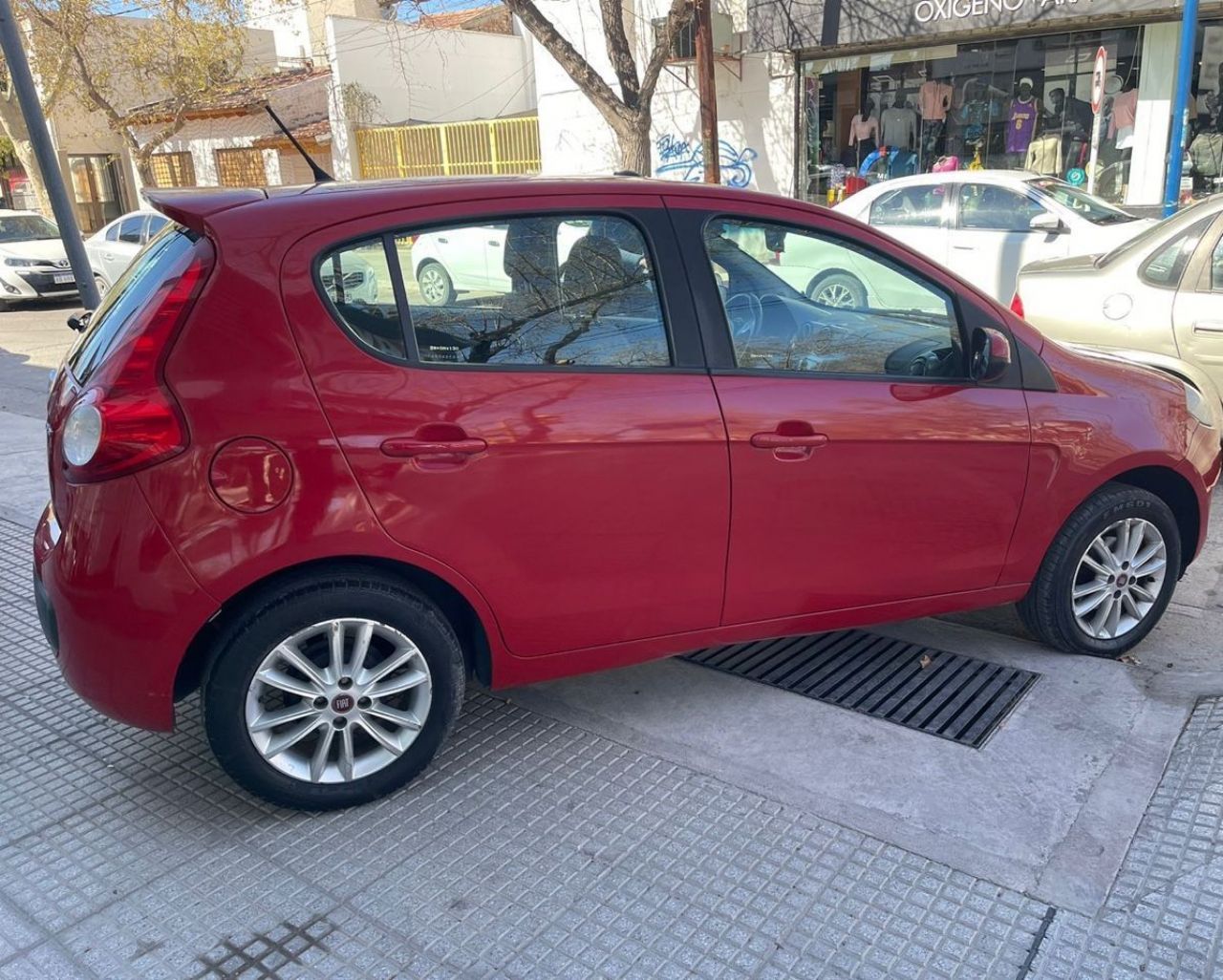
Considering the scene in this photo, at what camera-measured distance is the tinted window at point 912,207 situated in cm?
1025

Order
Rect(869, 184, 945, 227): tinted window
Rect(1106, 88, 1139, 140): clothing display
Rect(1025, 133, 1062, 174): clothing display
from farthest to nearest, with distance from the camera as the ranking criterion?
Rect(1025, 133, 1062, 174): clothing display
Rect(1106, 88, 1139, 140): clothing display
Rect(869, 184, 945, 227): tinted window

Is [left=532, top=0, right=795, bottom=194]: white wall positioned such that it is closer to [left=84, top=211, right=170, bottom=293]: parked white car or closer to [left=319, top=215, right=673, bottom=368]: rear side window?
[left=84, top=211, right=170, bottom=293]: parked white car

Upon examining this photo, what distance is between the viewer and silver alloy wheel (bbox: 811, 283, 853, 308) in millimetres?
3443

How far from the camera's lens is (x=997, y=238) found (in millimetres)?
9734

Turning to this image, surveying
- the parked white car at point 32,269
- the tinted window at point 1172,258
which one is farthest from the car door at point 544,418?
the parked white car at point 32,269

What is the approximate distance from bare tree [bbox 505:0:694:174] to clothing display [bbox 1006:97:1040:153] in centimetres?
461

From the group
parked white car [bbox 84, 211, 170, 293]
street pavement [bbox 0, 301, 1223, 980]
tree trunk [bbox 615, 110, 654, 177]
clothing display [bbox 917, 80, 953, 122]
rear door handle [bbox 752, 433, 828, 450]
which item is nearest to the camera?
street pavement [bbox 0, 301, 1223, 980]

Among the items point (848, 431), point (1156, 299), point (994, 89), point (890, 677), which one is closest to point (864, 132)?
point (994, 89)

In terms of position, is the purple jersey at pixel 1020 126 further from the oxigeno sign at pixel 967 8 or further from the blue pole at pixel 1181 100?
the blue pole at pixel 1181 100

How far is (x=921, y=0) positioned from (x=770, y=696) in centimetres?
1248

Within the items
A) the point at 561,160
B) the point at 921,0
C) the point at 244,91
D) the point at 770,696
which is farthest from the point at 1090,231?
the point at 244,91

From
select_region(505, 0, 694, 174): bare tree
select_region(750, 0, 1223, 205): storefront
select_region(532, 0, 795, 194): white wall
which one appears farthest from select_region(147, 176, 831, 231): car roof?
select_region(532, 0, 795, 194): white wall

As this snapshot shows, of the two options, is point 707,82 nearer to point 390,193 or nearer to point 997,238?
point 997,238

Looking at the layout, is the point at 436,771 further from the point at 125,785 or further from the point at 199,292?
the point at 199,292
